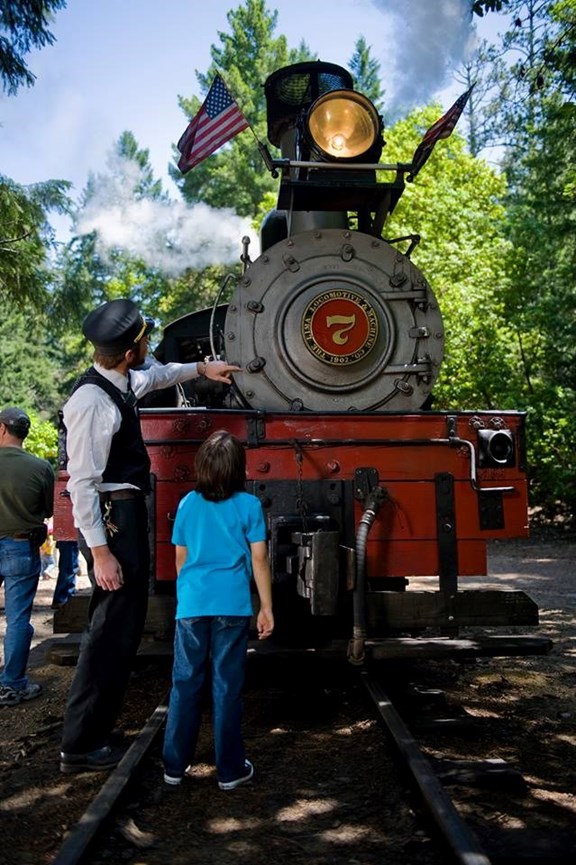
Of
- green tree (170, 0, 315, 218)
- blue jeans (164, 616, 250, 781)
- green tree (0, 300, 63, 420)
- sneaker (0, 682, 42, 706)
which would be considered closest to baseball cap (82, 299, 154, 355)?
blue jeans (164, 616, 250, 781)

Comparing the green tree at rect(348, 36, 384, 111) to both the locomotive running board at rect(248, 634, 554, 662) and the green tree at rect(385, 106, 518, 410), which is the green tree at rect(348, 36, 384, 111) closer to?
the green tree at rect(385, 106, 518, 410)

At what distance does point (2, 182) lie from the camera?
10.5 m

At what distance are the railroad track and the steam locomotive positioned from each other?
415 mm

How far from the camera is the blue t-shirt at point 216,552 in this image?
3457 mm

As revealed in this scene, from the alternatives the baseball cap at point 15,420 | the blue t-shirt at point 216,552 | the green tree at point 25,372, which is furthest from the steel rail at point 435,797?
the green tree at point 25,372

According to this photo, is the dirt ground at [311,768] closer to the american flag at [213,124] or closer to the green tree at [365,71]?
the american flag at [213,124]

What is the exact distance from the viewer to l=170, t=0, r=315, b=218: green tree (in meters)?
38.5

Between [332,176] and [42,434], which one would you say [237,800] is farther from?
[42,434]

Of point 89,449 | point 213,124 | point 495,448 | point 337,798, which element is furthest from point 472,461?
point 213,124

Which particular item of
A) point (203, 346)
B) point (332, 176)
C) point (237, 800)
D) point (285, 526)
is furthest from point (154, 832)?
point (203, 346)

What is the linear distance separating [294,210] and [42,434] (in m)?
20.6

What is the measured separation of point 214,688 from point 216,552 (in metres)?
0.54

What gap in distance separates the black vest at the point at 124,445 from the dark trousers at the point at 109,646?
0.11 meters

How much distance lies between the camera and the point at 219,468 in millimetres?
3516
